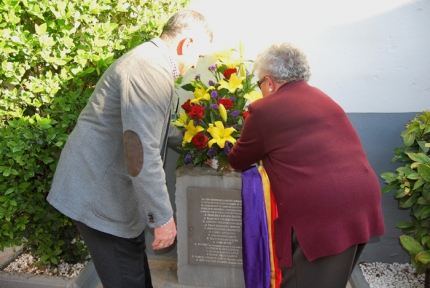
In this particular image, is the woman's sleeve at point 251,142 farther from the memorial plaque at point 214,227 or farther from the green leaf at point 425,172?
the green leaf at point 425,172

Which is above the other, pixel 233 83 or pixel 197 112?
pixel 233 83

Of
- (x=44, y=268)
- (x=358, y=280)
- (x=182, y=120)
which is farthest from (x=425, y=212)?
(x=44, y=268)

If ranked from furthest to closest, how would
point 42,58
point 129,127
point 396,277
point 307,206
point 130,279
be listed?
point 396,277, point 42,58, point 130,279, point 307,206, point 129,127

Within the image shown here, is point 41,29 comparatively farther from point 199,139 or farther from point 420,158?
point 420,158

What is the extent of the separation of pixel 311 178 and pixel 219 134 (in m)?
0.95

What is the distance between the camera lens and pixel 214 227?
2.84 m

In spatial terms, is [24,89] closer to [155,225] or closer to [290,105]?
[155,225]

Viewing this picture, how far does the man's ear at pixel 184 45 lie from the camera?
182cm

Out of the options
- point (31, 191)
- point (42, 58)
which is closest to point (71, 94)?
point (42, 58)

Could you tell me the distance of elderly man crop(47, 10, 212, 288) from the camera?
159 centimetres

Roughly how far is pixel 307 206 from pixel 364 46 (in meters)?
1.76

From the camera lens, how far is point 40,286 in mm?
2820

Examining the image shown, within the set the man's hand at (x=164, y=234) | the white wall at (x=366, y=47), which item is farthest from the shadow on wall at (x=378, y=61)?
the man's hand at (x=164, y=234)

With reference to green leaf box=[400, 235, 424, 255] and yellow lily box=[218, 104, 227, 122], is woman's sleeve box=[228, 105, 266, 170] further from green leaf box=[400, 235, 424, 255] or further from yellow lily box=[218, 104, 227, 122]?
green leaf box=[400, 235, 424, 255]
